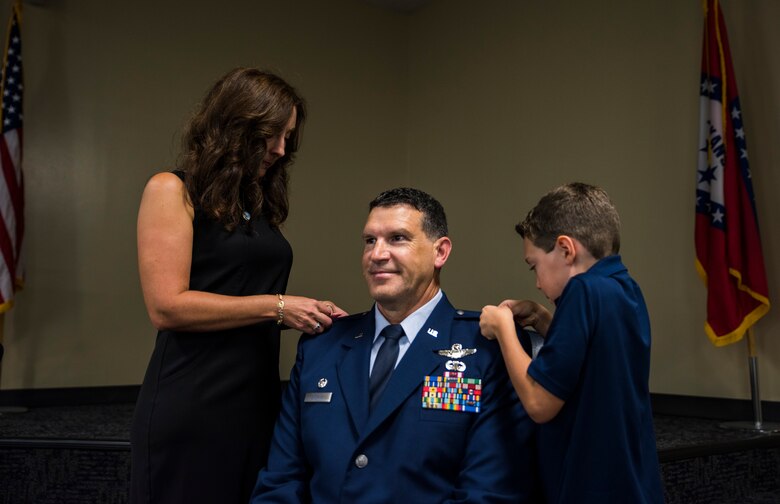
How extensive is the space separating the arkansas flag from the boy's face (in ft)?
8.67

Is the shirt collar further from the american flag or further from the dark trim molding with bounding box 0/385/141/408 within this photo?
the dark trim molding with bounding box 0/385/141/408

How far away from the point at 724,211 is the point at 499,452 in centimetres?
285

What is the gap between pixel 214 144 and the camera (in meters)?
1.78

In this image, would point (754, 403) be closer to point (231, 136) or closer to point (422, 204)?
point (422, 204)

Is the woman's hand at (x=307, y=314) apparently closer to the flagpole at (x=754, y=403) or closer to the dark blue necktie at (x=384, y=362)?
the dark blue necktie at (x=384, y=362)

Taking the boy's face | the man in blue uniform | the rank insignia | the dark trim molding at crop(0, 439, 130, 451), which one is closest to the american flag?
the dark trim molding at crop(0, 439, 130, 451)

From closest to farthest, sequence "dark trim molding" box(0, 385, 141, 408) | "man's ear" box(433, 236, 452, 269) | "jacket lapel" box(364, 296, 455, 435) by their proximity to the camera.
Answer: "jacket lapel" box(364, 296, 455, 435), "man's ear" box(433, 236, 452, 269), "dark trim molding" box(0, 385, 141, 408)

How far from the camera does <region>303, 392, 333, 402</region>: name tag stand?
1.75 metres

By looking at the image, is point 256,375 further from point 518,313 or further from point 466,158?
point 466,158

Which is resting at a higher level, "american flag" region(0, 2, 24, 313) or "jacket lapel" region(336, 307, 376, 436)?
"american flag" region(0, 2, 24, 313)

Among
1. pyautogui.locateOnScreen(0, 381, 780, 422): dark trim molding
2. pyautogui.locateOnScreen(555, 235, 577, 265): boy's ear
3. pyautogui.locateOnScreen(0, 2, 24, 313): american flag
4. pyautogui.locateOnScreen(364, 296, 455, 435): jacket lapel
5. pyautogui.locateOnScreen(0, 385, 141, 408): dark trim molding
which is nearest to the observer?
pyautogui.locateOnScreen(555, 235, 577, 265): boy's ear

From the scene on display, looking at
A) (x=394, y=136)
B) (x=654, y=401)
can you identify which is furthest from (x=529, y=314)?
(x=394, y=136)

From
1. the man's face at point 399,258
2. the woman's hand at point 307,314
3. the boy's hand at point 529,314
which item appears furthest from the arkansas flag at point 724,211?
the woman's hand at point 307,314

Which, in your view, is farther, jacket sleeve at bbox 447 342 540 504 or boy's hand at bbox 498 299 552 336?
boy's hand at bbox 498 299 552 336
